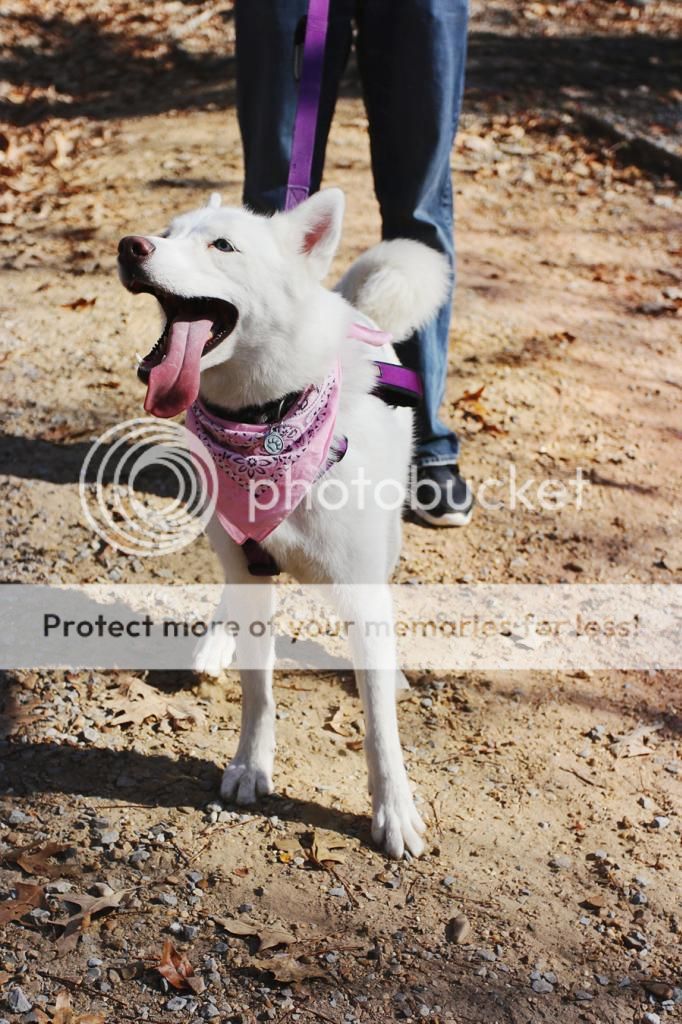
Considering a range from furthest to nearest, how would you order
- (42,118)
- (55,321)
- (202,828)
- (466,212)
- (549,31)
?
(549,31), (42,118), (466,212), (55,321), (202,828)

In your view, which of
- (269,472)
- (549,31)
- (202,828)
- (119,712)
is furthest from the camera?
(549,31)

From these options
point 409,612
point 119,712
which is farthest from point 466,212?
point 119,712

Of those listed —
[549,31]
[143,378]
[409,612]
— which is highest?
[143,378]

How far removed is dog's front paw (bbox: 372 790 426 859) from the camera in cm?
254

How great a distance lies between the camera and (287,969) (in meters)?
2.19

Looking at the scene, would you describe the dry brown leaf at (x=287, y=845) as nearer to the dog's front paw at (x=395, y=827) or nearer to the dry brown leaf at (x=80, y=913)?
the dog's front paw at (x=395, y=827)

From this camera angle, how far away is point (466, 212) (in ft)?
20.4

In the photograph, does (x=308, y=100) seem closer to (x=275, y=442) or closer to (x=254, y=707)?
(x=275, y=442)

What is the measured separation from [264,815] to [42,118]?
21.6 ft

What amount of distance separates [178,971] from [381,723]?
0.72 metres

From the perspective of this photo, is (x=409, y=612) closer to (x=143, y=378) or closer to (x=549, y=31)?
(x=143, y=378)

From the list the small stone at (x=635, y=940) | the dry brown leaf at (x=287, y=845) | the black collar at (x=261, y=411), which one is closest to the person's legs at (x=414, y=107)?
the black collar at (x=261, y=411)

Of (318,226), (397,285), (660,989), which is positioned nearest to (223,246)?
(318,226)

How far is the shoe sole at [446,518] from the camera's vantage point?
12.5 ft
